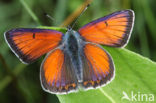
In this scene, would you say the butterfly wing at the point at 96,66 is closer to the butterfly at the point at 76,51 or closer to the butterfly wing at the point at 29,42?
the butterfly at the point at 76,51

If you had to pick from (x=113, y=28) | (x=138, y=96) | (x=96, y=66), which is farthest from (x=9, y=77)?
(x=138, y=96)

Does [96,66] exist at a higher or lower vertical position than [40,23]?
lower

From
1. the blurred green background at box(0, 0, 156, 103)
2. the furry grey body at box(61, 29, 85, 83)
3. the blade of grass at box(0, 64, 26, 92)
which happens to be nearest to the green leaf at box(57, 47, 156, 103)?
the furry grey body at box(61, 29, 85, 83)

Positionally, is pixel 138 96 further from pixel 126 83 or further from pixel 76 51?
pixel 76 51

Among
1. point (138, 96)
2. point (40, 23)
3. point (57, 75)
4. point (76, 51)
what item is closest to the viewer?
point (138, 96)

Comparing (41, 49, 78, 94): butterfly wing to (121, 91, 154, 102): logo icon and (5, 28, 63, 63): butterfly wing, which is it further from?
(121, 91, 154, 102): logo icon

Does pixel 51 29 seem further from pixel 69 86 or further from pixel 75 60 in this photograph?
pixel 69 86
